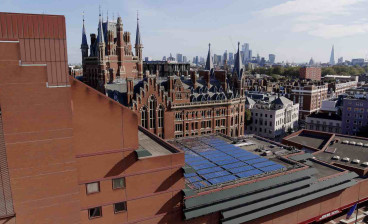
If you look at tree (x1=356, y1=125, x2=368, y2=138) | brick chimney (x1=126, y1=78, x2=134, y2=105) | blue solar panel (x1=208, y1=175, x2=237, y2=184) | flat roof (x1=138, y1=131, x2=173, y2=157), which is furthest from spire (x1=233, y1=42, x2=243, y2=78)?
flat roof (x1=138, y1=131, x2=173, y2=157)

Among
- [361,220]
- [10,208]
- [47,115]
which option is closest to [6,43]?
[47,115]

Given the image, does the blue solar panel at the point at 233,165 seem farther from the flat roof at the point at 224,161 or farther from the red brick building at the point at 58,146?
the red brick building at the point at 58,146

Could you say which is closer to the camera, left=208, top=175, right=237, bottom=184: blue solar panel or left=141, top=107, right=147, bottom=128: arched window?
left=208, top=175, right=237, bottom=184: blue solar panel

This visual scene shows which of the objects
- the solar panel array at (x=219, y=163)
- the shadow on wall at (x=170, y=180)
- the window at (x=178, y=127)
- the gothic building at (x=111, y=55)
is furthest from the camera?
the gothic building at (x=111, y=55)

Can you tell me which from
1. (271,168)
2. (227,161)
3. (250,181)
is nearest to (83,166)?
(250,181)

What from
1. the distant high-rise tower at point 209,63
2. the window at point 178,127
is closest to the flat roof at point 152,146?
the window at point 178,127

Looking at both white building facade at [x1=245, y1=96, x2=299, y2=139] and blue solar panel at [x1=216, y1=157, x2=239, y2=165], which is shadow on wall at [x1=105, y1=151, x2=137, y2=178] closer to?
blue solar panel at [x1=216, y1=157, x2=239, y2=165]
